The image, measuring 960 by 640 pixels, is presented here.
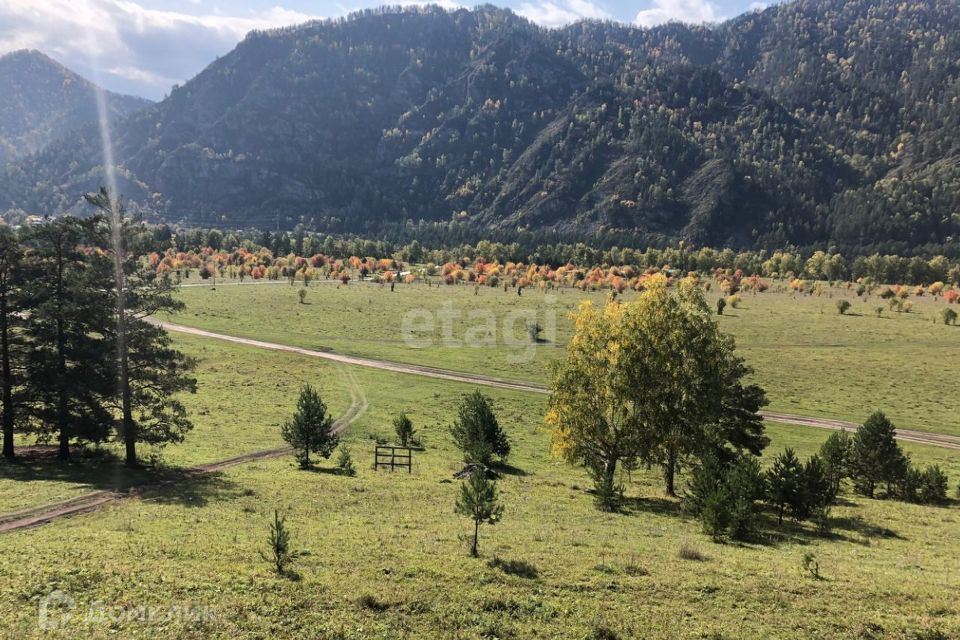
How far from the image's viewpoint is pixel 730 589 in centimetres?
1883

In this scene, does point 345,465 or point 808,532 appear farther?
point 345,465

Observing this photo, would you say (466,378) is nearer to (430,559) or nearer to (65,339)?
(65,339)

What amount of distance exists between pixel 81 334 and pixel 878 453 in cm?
5353

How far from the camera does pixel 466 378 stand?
2891 inches

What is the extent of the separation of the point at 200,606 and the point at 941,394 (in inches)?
3492

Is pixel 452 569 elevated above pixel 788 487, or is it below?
above

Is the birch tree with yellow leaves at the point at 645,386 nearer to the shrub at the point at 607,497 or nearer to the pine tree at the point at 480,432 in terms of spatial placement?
the shrub at the point at 607,497

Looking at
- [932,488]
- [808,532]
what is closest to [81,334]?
[808,532]

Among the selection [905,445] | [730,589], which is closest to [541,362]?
[905,445]

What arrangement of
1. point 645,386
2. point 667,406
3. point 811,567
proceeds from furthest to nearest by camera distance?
point 667,406, point 645,386, point 811,567

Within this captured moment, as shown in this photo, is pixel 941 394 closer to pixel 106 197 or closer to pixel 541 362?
pixel 541 362

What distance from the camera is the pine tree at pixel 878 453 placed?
38.7 metres

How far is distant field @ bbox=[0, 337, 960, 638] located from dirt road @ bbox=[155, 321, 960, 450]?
955 inches

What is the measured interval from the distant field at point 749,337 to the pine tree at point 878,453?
83.7 feet
